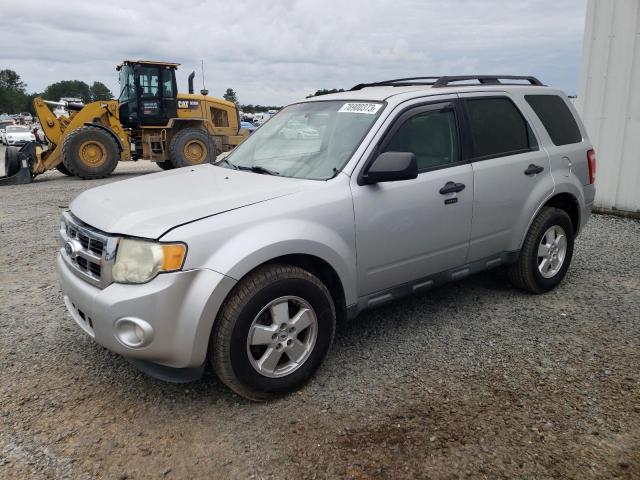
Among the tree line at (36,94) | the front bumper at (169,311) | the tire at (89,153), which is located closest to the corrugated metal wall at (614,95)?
the front bumper at (169,311)

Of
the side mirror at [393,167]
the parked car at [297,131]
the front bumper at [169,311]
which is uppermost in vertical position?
the parked car at [297,131]

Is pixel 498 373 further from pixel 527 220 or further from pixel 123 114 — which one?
pixel 123 114

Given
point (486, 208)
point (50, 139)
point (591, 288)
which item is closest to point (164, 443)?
point (486, 208)

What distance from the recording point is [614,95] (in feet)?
25.2

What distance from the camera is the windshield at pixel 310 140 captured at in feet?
11.4

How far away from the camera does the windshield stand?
11.4 feet

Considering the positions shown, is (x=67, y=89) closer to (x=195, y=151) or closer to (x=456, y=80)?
(x=195, y=151)

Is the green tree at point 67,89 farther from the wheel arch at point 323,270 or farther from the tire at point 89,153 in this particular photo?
the wheel arch at point 323,270

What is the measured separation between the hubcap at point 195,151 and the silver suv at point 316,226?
10.6m

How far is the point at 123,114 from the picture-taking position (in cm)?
1411

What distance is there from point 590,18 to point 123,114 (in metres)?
11.1

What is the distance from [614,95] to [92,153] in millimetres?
11328

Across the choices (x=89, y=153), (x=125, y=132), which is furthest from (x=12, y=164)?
(x=125, y=132)

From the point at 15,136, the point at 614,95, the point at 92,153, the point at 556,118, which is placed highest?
the point at 614,95
